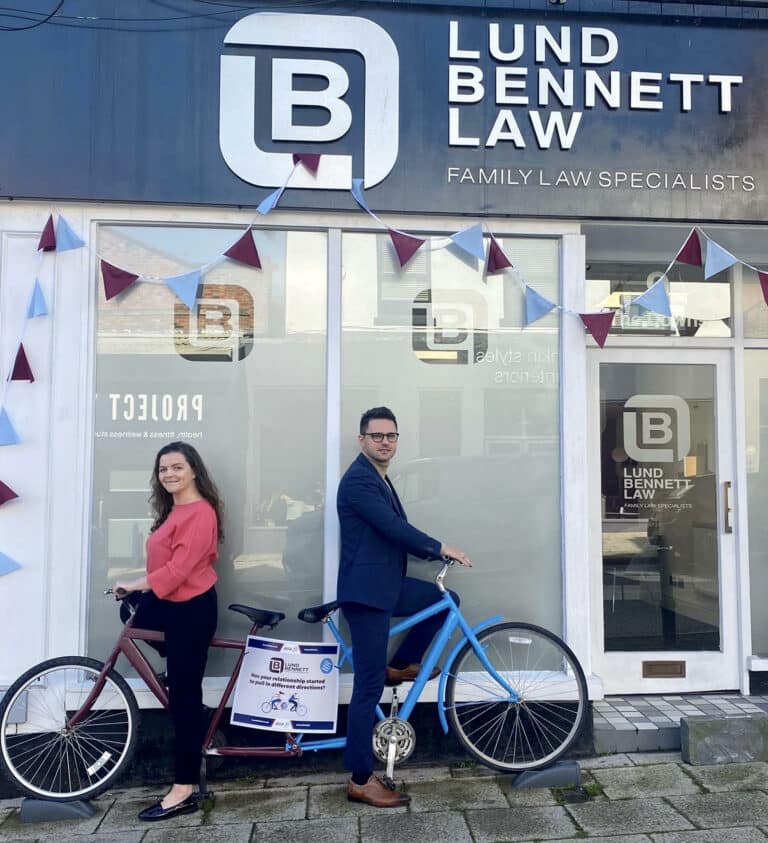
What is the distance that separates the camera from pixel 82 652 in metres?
4.16

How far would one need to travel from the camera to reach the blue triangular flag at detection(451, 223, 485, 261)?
442 cm

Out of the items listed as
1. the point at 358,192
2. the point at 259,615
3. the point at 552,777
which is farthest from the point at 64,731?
the point at 358,192

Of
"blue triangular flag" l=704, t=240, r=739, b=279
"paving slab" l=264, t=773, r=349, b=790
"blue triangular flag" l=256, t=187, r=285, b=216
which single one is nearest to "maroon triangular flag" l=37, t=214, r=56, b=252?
"blue triangular flag" l=256, t=187, r=285, b=216

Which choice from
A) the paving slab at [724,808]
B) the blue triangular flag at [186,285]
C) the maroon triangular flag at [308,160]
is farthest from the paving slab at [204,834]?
the maroon triangular flag at [308,160]

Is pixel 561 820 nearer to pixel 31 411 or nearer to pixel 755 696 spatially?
pixel 755 696

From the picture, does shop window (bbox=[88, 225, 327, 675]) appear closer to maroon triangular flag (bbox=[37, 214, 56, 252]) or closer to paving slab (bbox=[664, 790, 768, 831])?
maroon triangular flag (bbox=[37, 214, 56, 252])

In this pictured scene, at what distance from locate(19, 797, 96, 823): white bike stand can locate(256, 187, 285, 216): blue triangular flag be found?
127 inches

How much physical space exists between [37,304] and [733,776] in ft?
14.7

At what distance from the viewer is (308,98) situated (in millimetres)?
4336

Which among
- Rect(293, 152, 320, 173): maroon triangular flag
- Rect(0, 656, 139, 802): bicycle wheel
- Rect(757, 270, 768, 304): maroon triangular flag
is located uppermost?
Rect(293, 152, 320, 173): maroon triangular flag

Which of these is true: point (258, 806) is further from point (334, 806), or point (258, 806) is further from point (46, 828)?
point (46, 828)

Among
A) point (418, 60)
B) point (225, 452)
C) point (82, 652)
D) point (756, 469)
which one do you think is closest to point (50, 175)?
point (225, 452)

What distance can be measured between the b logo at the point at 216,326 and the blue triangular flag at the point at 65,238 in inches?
24.8

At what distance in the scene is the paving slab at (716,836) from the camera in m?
3.34
